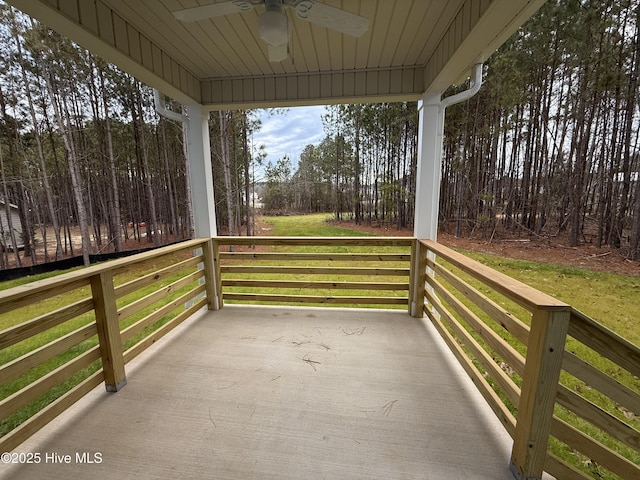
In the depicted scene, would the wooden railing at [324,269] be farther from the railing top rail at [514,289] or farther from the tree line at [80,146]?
the tree line at [80,146]

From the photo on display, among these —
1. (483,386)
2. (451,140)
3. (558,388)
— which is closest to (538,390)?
(558,388)

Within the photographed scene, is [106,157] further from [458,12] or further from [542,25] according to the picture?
[542,25]

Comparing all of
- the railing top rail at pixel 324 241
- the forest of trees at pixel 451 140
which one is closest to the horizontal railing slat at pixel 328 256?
the railing top rail at pixel 324 241

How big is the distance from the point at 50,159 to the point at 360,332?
10238 mm

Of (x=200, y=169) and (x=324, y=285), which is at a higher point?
(x=200, y=169)

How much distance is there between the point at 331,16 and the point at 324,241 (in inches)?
71.6

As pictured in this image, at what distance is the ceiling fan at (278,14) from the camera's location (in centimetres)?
127

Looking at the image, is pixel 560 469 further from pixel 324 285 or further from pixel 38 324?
pixel 38 324

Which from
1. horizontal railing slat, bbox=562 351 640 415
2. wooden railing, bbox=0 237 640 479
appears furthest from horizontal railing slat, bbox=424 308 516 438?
horizontal railing slat, bbox=562 351 640 415

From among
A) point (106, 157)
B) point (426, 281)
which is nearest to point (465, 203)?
point (426, 281)

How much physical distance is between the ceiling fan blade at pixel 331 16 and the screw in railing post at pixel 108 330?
185 centimetres

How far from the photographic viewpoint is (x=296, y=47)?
6.88 feet

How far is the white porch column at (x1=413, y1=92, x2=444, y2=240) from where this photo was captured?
2.52 m

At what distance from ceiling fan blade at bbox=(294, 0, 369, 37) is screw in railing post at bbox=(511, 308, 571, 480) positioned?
5.07ft
